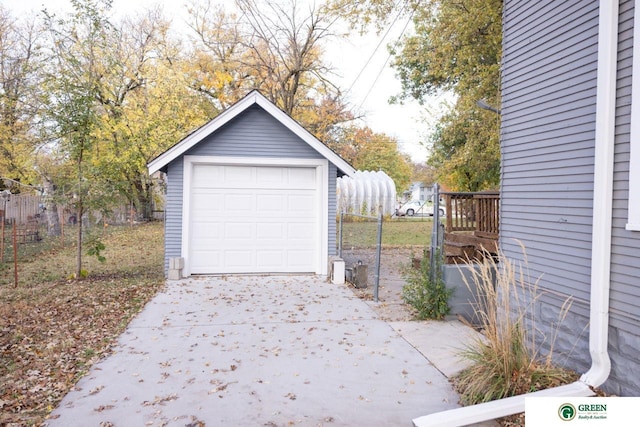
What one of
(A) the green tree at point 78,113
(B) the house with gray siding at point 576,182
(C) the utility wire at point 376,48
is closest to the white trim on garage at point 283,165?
(A) the green tree at point 78,113

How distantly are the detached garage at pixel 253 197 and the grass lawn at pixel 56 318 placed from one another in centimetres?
135

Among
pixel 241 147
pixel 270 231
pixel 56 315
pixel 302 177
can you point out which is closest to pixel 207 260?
pixel 270 231

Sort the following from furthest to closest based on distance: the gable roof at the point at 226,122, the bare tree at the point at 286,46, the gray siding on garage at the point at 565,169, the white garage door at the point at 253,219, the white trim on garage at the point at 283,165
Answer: the bare tree at the point at 286,46 → the white garage door at the point at 253,219 → the white trim on garage at the point at 283,165 → the gable roof at the point at 226,122 → the gray siding on garage at the point at 565,169

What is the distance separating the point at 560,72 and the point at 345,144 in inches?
1151

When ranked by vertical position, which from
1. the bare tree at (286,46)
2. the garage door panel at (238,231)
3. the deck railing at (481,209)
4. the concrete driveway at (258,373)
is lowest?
the concrete driveway at (258,373)

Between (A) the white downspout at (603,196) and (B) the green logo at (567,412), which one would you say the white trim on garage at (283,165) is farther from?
(B) the green logo at (567,412)

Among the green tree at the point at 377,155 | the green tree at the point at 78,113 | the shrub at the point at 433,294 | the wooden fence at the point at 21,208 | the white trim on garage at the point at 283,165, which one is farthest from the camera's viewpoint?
the green tree at the point at 377,155

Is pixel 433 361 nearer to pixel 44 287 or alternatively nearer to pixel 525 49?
pixel 525 49

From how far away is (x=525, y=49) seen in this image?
17.0 feet

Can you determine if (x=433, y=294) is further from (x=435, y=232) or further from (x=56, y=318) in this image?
(x=56, y=318)

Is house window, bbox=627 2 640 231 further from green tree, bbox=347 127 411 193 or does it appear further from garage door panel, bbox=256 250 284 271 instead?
green tree, bbox=347 127 411 193

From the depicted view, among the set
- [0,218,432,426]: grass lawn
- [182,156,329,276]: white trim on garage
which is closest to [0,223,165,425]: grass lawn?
[0,218,432,426]: grass lawn

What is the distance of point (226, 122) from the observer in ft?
31.7

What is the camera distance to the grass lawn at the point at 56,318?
417cm
